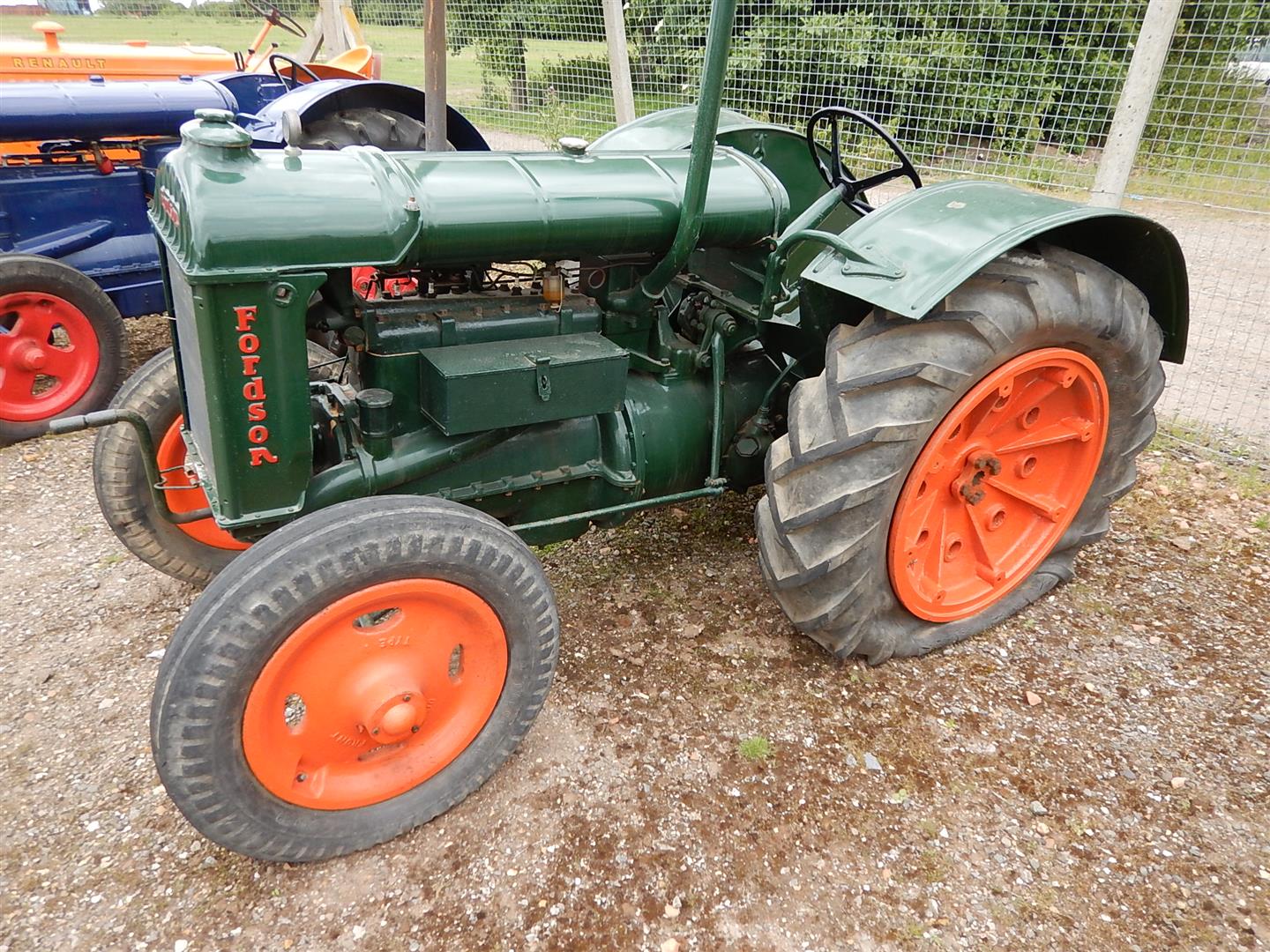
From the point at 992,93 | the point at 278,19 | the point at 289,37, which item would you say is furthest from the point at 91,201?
the point at 289,37

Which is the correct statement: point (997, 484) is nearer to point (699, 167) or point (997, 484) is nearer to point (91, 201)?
point (699, 167)

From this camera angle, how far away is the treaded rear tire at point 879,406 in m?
2.12

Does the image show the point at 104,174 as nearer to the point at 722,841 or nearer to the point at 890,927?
the point at 722,841

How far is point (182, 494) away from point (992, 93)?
6.30 meters

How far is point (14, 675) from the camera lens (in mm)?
2471

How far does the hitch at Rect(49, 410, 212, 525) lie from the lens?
6.21ft

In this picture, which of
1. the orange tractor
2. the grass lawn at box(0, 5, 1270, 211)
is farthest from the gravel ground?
the orange tractor

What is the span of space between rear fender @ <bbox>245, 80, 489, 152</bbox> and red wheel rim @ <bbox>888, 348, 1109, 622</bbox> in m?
2.37

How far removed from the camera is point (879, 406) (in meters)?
2.12

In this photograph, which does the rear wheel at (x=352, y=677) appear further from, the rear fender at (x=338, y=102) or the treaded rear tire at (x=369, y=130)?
the treaded rear tire at (x=369, y=130)

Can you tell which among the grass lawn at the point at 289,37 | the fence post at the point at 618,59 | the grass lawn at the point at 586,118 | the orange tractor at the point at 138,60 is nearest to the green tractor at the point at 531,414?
the grass lawn at the point at 586,118

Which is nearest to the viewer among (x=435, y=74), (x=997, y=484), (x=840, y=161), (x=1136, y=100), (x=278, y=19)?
(x=997, y=484)

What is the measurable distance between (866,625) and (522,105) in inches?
285

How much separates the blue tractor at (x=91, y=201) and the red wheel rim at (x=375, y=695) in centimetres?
251
